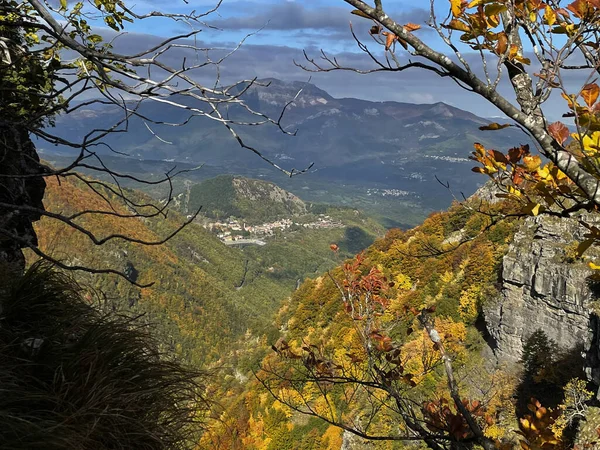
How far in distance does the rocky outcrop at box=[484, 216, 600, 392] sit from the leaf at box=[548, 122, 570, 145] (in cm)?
2124

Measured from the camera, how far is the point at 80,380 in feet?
7.36

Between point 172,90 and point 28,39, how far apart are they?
109 inches

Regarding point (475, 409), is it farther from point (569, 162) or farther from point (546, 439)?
point (569, 162)

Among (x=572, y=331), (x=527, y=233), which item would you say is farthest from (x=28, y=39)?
(x=527, y=233)

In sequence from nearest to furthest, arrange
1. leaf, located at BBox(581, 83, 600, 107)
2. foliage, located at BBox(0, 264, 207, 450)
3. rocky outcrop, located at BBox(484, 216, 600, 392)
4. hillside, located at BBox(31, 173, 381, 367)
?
leaf, located at BBox(581, 83, 600, 107) → foliage, located at BBox(0, 264, 207, 450) → rocky outcrop, located at BBox(484, 216, 600, 392) → hillside, located at BBox(31, 173, 381, 367)

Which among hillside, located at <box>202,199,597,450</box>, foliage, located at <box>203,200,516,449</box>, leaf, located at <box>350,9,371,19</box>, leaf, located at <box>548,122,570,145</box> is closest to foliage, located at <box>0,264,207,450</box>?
foliage, located at <box>203,200,516,449</box>

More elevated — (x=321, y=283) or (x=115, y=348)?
(x=321, y=283)

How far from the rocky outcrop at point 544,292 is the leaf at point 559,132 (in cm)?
2124

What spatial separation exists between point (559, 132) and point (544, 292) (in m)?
24.4

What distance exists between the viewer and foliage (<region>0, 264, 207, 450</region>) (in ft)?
6.21

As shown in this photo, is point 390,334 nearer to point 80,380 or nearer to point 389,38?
point 80,380

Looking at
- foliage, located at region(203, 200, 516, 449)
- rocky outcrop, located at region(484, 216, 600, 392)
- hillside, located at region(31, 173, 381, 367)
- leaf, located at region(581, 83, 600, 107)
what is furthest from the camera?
Answer: hillside, located at region(31, 173, 381, 367)

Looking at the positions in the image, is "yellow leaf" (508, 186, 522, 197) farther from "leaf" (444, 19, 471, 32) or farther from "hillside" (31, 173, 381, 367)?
"hillside" (31, 173, 381, 367)

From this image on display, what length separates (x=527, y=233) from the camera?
83.6ft
